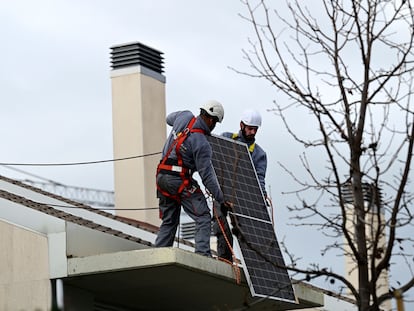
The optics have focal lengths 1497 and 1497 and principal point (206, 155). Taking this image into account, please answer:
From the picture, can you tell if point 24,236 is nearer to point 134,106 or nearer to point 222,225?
point 222,225

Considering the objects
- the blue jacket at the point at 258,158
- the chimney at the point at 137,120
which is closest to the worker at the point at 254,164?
the blue jacket at the point at 258,158

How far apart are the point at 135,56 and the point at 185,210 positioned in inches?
539

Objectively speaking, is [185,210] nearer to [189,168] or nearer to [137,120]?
[189,168]

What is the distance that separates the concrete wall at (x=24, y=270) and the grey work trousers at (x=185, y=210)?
4.37 ft

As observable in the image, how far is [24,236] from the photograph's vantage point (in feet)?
54.4

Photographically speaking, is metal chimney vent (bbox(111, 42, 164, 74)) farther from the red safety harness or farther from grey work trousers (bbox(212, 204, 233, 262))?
the red safety harness

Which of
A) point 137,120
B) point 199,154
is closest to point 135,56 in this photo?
point 137,120

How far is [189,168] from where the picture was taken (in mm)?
16469

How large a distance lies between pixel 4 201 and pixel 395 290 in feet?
23.3

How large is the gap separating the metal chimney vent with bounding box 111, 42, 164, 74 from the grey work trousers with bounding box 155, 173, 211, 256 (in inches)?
526

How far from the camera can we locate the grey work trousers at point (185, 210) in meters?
16.4

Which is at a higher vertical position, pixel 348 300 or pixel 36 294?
pixel 348 300

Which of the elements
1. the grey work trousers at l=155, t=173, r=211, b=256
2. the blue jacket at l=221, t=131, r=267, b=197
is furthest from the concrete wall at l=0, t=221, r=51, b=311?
the blue jacket at l=221, t=131, r=267, b=197

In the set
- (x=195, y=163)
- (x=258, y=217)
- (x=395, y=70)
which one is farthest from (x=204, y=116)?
(x=395, y=70)
